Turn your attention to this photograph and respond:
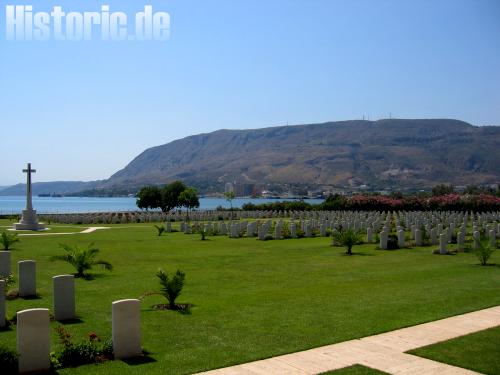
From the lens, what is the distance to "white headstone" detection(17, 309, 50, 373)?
7.12 m

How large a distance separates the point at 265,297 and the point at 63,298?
4.43 metres

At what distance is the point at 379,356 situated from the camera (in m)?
7.82

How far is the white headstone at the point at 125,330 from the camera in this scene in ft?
25.6

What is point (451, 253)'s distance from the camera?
2119 cm

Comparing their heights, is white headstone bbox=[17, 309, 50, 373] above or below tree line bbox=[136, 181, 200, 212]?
below

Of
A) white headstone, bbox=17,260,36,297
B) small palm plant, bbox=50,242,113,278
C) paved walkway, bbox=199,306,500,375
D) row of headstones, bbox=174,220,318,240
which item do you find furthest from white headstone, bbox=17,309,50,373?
row of headstones, bbox=174,220,318,240

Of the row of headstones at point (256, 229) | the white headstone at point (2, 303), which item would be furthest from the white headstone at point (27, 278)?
the row of headstones at point (256, 229)

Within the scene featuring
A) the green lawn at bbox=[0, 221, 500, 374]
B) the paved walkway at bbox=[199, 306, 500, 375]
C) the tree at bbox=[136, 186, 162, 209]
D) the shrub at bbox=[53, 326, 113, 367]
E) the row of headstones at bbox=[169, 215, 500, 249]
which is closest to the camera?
the paved walkway at bbox=[199, 306, 500, 375]

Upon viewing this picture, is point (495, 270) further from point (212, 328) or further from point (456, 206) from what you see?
point (456, 206)

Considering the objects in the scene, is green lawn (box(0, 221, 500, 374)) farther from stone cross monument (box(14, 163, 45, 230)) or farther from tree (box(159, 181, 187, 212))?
tree (box(159, 181, 187, 212))

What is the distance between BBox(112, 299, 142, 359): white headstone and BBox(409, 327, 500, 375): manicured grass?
413 cm

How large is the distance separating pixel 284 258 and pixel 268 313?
31.6ft

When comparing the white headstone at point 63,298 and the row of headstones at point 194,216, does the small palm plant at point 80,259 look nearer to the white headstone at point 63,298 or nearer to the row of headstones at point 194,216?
the white headstone at point 63,298

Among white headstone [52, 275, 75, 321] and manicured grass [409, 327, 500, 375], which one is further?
white headstone [52, 275, 75, 321]
